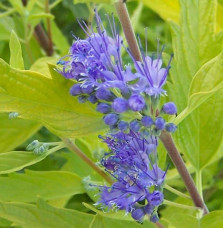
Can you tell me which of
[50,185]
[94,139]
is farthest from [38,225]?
[94,139]

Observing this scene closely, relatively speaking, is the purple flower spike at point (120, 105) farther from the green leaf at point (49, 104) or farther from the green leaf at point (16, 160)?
the green leaf at point (16, 160)

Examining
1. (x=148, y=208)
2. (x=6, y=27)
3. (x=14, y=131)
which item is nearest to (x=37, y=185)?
(x=14, y=131)

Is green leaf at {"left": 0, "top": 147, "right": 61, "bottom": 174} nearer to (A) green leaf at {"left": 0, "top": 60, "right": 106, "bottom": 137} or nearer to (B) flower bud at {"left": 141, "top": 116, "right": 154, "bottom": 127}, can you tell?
(A) green leaf at {"left": 0, "top": 60, "right": 106, "bottom": 137}

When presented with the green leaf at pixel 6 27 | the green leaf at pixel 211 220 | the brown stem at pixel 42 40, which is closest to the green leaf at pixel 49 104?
the green leaf at pixel 211 220

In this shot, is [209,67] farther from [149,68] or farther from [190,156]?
[190,156]

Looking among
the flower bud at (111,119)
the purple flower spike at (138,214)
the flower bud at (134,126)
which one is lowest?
the purple flower spike at (138,214)

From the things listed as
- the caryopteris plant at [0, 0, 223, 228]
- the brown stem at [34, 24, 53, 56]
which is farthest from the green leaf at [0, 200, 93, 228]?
the brown stem at [34, 24, 53, 56]
